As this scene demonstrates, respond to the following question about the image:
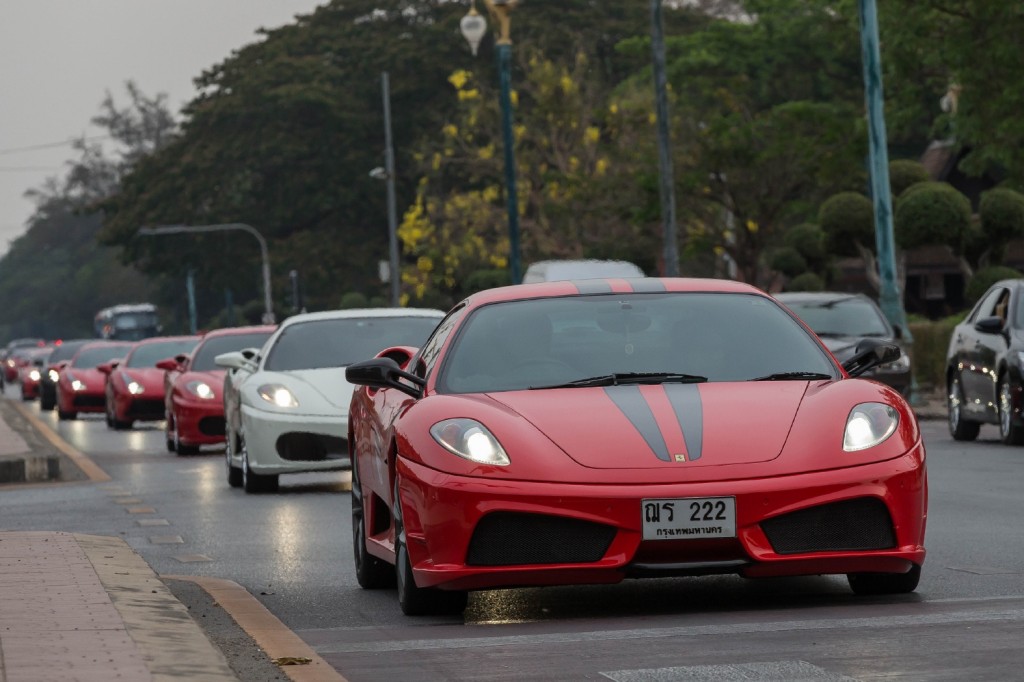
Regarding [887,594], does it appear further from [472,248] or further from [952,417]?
[472,248]

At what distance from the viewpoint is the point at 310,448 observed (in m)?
17.9

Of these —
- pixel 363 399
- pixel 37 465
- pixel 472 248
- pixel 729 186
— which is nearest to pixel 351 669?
pixel 363 399

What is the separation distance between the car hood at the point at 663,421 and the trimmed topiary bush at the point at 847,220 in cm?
3594

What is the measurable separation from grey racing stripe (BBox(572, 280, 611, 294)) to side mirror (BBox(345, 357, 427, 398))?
0.90m

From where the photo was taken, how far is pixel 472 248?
240 ft

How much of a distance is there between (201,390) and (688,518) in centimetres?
1706

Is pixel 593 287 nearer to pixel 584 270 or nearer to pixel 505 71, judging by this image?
pixel 584 270

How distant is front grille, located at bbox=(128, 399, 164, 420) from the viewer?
33.6 metres

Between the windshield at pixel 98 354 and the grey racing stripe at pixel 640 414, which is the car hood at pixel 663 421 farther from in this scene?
the windshield at pixel 98 354

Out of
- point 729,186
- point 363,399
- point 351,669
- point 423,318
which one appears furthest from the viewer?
point 729,186

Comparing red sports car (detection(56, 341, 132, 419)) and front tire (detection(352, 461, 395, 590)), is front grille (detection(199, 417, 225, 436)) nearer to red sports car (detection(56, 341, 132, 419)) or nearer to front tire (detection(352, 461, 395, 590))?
front tire (detection(352, 461, 395, 590))

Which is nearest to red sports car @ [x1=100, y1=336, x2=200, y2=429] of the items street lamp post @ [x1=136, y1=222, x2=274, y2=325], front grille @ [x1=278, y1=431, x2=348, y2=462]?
front grille @ [x1=278, y1=431, x2=348, y2=462]

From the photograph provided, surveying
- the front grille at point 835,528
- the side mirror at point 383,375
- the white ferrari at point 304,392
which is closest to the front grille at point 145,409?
the white ferrari at point 304,392

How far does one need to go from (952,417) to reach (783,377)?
13205 millimetres
